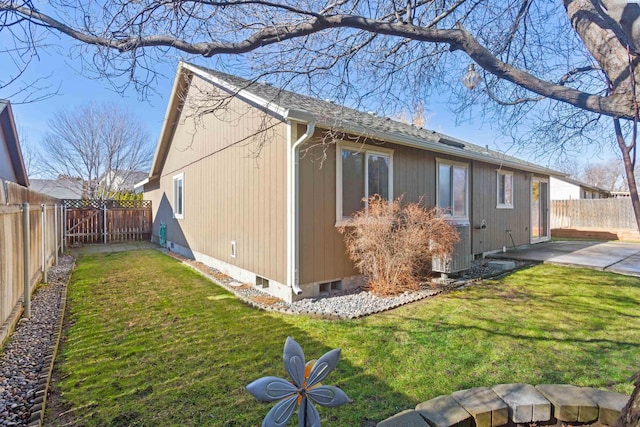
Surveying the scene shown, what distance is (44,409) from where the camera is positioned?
2.49m

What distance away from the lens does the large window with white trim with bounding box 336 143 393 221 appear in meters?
5.93

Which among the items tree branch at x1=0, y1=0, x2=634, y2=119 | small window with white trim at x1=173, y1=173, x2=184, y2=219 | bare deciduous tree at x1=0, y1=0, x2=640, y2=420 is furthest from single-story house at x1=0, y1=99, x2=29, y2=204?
tree branch at x1=0, y1=0, x2=634, y2=119

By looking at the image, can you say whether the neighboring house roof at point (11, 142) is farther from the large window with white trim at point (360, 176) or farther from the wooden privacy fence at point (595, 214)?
the wooden privacy fence at point (595, 214)

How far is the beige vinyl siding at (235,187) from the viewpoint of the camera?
5.73 metres

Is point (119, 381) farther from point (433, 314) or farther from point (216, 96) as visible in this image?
point (433, 314)

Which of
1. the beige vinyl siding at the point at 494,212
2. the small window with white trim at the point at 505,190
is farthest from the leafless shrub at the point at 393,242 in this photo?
the small window with white trim at the point at 505,190

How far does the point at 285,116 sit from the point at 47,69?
2.80 meters

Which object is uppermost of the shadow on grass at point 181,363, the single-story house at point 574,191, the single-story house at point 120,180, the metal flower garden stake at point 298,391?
the single-story house at point 120,180

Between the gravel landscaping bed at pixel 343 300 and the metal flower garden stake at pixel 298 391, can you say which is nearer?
the metal flower garden stake at pixel 298 391

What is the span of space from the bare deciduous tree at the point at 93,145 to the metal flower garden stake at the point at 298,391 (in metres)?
23.0

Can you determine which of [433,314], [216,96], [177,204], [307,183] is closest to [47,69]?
[216,96]

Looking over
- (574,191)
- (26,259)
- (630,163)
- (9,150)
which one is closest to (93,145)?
(9,150)

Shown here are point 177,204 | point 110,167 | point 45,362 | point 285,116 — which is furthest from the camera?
point 110,167

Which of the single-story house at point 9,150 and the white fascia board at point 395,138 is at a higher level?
the single-story house at point 9,150
